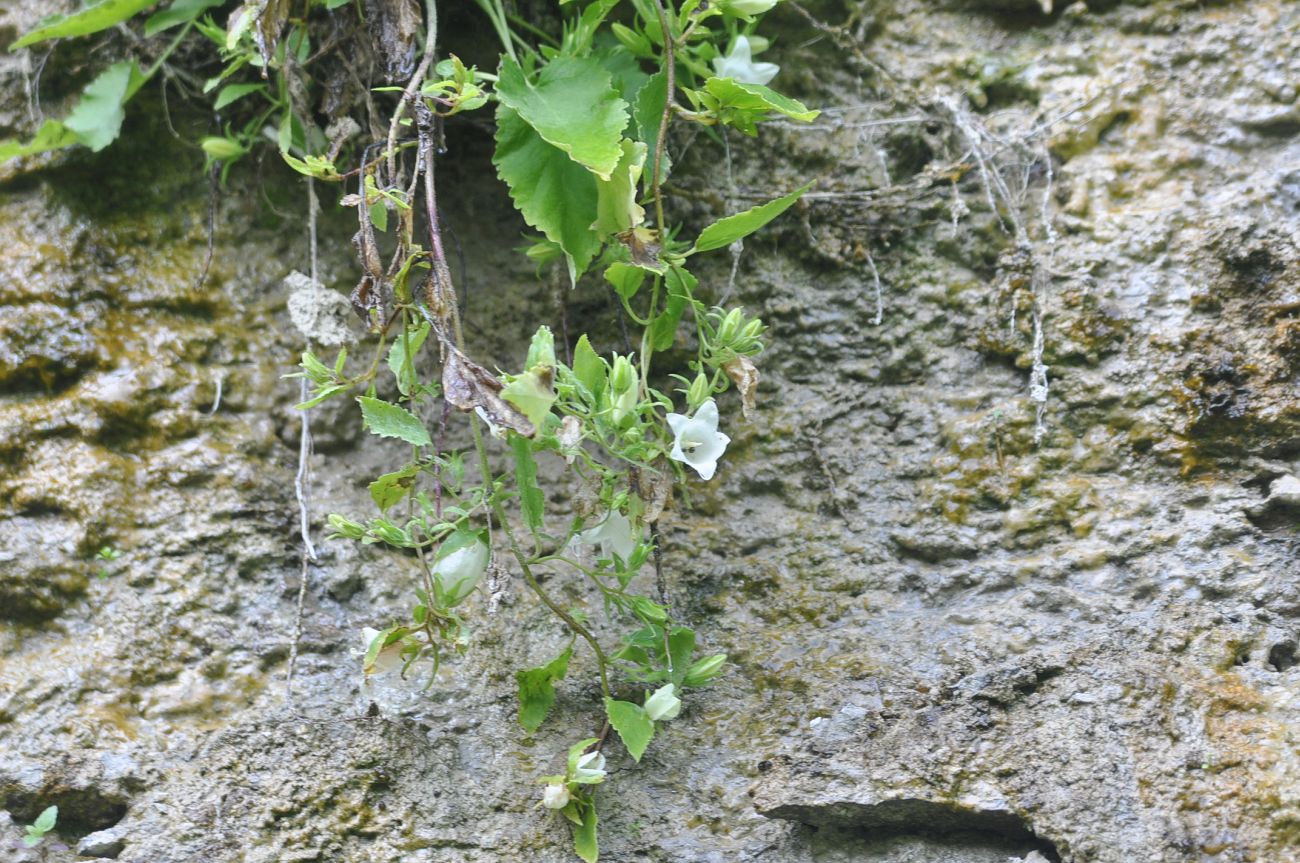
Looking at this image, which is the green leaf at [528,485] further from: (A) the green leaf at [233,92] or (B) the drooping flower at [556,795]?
(A) the green leaf at [233,92]

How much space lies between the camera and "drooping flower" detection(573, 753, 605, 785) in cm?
132

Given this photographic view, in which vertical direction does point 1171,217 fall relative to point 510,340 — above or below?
above

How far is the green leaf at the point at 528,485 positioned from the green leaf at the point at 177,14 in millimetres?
986

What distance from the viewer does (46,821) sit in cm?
139

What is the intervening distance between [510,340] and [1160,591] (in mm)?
1151

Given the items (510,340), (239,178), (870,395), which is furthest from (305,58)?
(870,395)

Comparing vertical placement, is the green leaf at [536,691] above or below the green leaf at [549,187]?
below

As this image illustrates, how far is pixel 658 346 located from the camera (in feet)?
5.02

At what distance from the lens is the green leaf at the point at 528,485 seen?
138cm

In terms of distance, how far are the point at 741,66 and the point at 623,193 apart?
40cm

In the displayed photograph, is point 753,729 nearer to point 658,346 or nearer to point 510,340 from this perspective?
point 658,346

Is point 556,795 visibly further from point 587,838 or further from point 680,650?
point 680,650

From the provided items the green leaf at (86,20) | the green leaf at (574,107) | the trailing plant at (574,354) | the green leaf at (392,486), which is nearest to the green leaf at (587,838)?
the trailing plant at (574,354)

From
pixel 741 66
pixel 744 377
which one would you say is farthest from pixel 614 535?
pixel 741 66
